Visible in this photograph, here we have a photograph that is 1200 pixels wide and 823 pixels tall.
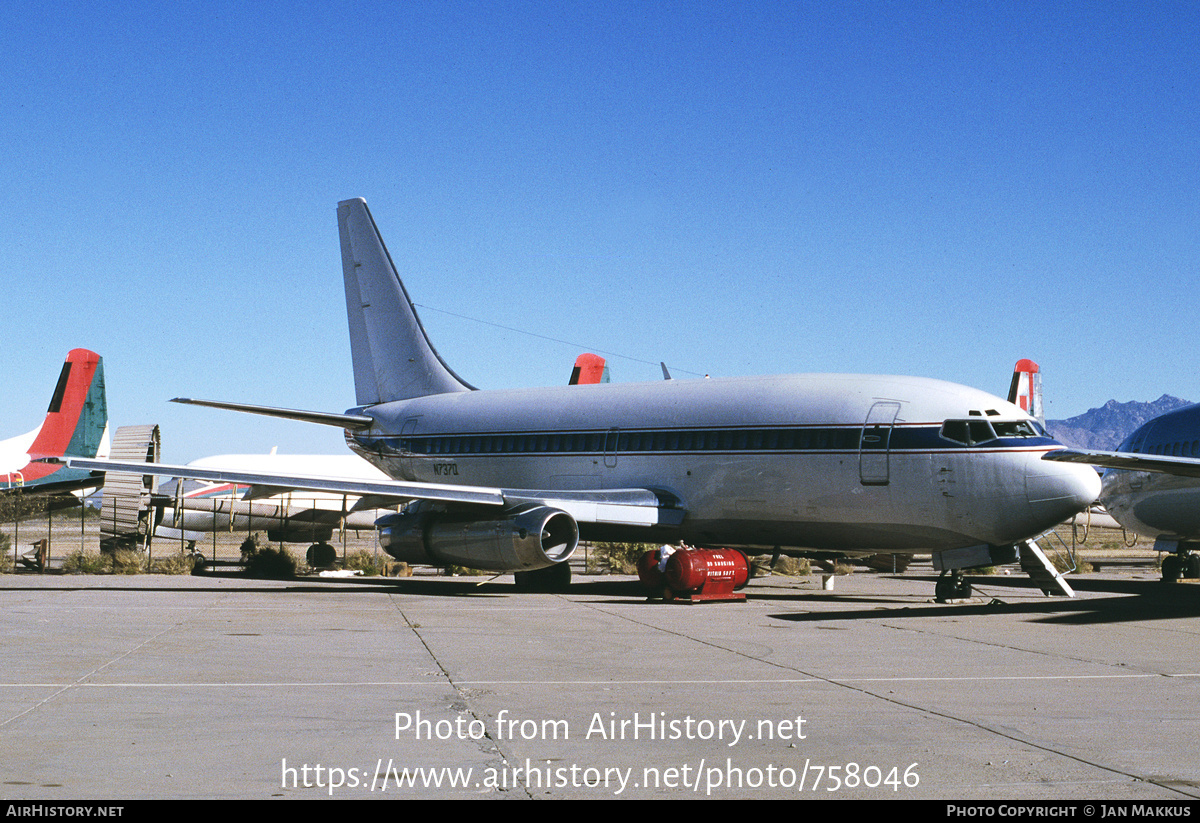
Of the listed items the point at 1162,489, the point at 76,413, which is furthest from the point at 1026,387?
the point at 76,413

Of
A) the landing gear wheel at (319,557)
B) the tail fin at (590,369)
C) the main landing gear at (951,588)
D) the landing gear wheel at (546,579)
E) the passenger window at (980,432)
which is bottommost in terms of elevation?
the landing gear wheel at (319,557)

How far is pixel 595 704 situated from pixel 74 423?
3678cm

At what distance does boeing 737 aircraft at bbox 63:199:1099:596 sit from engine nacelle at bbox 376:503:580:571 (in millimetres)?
35

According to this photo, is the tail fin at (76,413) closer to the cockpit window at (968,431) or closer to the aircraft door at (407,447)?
the aircraft door at (407,447)

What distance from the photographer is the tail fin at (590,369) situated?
140ft

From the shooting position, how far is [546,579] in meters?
24.7

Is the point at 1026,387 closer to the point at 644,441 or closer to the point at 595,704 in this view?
the point at 644,441

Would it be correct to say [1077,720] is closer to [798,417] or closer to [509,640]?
[509,640]

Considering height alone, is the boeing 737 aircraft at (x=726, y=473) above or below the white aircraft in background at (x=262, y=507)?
above

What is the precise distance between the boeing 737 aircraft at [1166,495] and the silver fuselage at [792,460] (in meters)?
6.26

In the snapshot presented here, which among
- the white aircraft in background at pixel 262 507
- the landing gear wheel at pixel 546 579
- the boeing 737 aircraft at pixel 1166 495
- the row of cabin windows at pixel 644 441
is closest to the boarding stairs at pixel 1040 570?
the row of cabin windows at pixel 644 441

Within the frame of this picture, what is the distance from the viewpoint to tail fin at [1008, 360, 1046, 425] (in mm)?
51062

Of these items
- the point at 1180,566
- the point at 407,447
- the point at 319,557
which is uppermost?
the point at 407,447
